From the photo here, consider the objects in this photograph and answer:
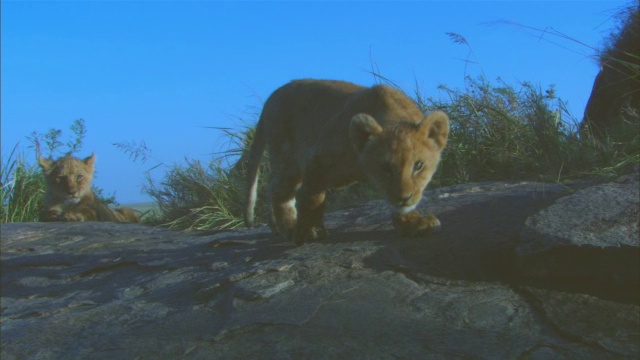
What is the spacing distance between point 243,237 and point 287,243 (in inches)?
37.8

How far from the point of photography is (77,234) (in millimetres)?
8953

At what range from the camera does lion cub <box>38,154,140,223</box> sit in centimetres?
1055

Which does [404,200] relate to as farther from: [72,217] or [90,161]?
[90,161]

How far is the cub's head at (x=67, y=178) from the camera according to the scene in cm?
1062

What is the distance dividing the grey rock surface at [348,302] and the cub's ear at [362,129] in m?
0.78

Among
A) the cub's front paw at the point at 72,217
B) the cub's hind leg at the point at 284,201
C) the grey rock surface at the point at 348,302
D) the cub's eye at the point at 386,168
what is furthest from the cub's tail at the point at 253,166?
the cub's front paw at the point at 72,217

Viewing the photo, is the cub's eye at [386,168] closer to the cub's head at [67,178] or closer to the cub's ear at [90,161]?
the cub's head at [67,178]

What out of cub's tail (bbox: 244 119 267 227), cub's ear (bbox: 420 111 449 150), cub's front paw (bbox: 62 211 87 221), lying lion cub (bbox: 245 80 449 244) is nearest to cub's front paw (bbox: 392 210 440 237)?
lying lion cub (bbox: 245 80 449 244)

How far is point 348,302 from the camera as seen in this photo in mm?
4594

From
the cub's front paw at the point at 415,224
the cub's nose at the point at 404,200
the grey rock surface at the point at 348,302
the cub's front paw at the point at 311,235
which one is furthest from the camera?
the cub's front paw at the point at 311,235

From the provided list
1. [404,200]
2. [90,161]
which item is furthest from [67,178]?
[404,200]

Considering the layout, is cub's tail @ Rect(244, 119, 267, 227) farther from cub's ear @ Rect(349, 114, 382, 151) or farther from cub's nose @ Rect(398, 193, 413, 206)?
cub's nose @ Rect(398, 193, 413, 206)

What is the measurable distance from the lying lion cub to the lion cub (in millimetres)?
4350

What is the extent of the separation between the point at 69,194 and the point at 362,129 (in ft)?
22.0
